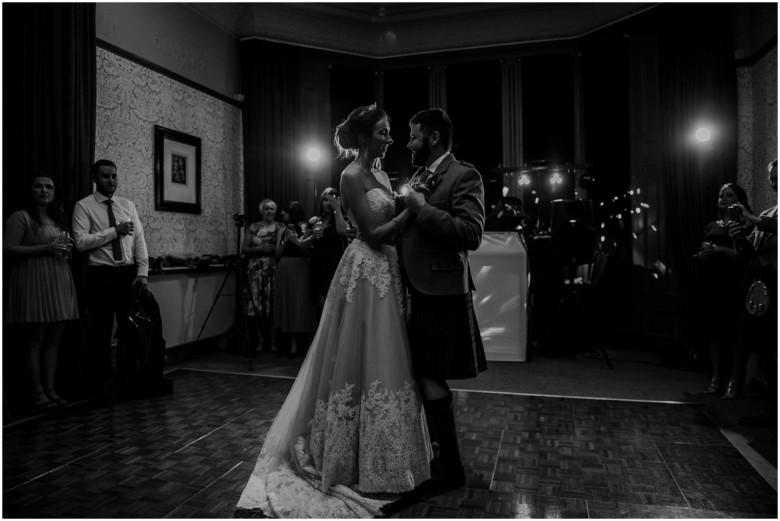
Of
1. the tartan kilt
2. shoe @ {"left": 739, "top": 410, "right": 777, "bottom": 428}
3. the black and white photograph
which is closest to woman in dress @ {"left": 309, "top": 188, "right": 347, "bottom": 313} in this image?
the black and white photograph

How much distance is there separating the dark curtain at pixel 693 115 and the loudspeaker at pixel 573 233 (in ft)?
2.99

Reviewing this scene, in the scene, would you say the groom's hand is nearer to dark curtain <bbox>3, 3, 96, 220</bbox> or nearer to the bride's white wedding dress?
the bride's white wedding dress

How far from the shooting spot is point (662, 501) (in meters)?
2.13

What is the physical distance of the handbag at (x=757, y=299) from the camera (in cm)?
297

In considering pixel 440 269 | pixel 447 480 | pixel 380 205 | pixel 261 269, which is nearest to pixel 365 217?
pixel 380 205

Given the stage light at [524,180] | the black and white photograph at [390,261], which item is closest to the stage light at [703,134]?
the black and white photograph at [390,261]

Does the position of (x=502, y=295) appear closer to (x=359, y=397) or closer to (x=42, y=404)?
(x=359, y=397)

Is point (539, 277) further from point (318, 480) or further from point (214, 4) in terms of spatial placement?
point (214, 4)

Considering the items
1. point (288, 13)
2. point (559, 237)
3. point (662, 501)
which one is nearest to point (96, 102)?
point (288, 13)

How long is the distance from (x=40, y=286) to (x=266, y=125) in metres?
3.35

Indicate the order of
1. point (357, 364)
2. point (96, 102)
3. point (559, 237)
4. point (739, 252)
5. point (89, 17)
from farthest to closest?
point (559, 237), point (96, 102), point (89, 17), point (739, 252), point (357, 364)

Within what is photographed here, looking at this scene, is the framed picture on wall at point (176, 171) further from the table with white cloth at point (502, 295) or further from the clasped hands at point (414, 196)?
the clasped hands at point (414, 196)

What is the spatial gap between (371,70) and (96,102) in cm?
351

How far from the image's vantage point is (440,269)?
6.72ft
